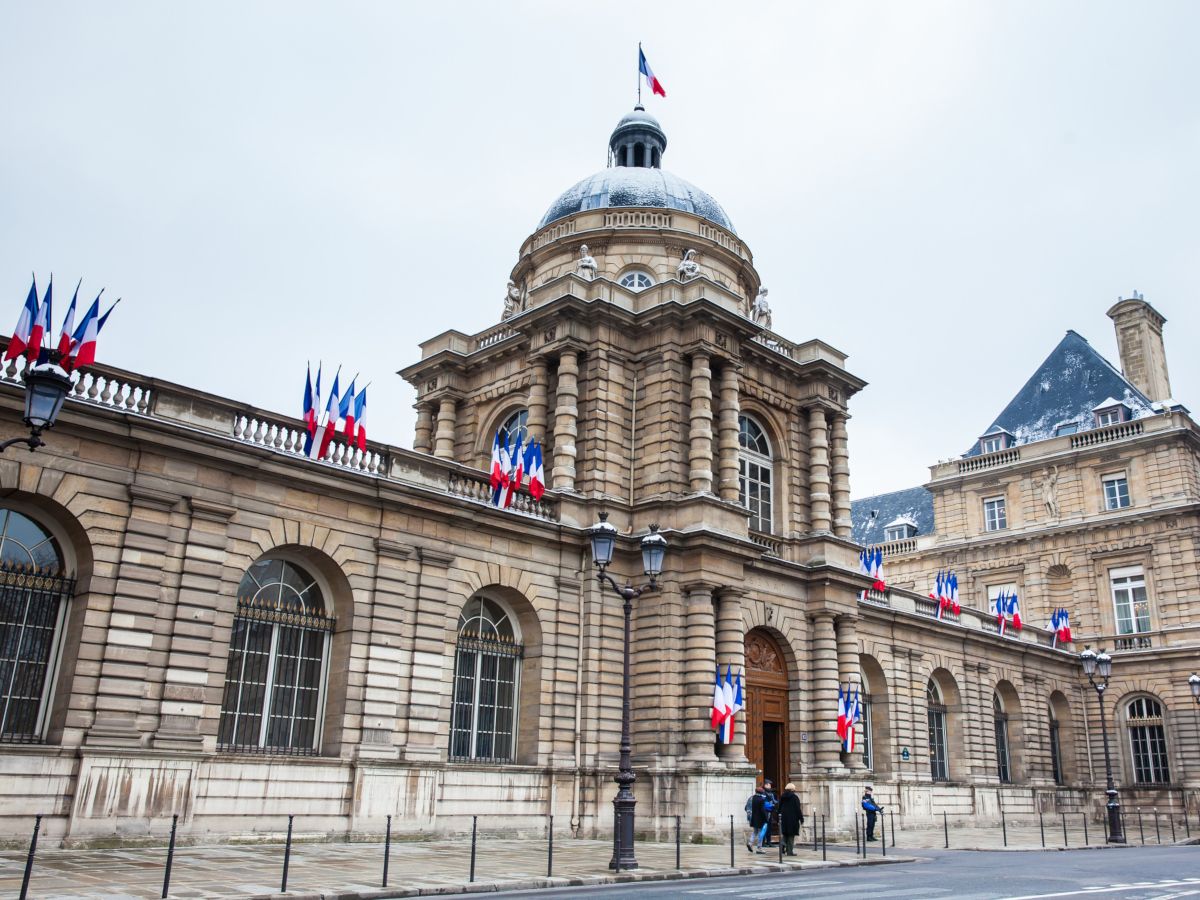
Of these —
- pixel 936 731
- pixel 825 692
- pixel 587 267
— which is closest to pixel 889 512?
pixel 936 731

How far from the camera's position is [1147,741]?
45906 millimetres

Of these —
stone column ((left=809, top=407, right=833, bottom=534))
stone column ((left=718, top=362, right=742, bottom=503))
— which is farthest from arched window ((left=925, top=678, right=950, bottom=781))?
stone column ((left=718, top=362, right=742, bottom=503))

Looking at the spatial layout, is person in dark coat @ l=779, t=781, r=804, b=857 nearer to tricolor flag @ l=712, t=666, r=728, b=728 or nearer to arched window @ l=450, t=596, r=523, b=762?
tricolor flag @ l=712, t=666, r=728, b=728

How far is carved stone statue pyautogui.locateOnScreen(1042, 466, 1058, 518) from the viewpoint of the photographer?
48.5 m

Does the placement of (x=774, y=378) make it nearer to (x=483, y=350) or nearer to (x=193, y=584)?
(x=483, y=350)

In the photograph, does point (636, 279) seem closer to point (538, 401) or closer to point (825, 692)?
point (538, 401)

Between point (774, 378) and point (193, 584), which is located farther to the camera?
point (774, 378)

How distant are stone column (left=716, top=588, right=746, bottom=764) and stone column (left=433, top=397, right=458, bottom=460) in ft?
34.9

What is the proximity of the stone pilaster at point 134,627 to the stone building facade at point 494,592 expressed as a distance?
0.05 metres

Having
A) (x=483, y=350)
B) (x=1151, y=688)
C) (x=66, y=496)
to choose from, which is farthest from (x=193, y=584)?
(x=1151, y=688)

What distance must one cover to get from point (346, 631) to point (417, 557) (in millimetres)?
2321

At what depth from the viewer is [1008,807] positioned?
132ft

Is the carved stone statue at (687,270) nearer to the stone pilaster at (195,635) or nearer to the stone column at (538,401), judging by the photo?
the stone column at (538,401)

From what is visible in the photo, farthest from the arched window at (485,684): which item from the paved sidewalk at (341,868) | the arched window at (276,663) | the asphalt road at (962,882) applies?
the asphalt road at (962,882)
